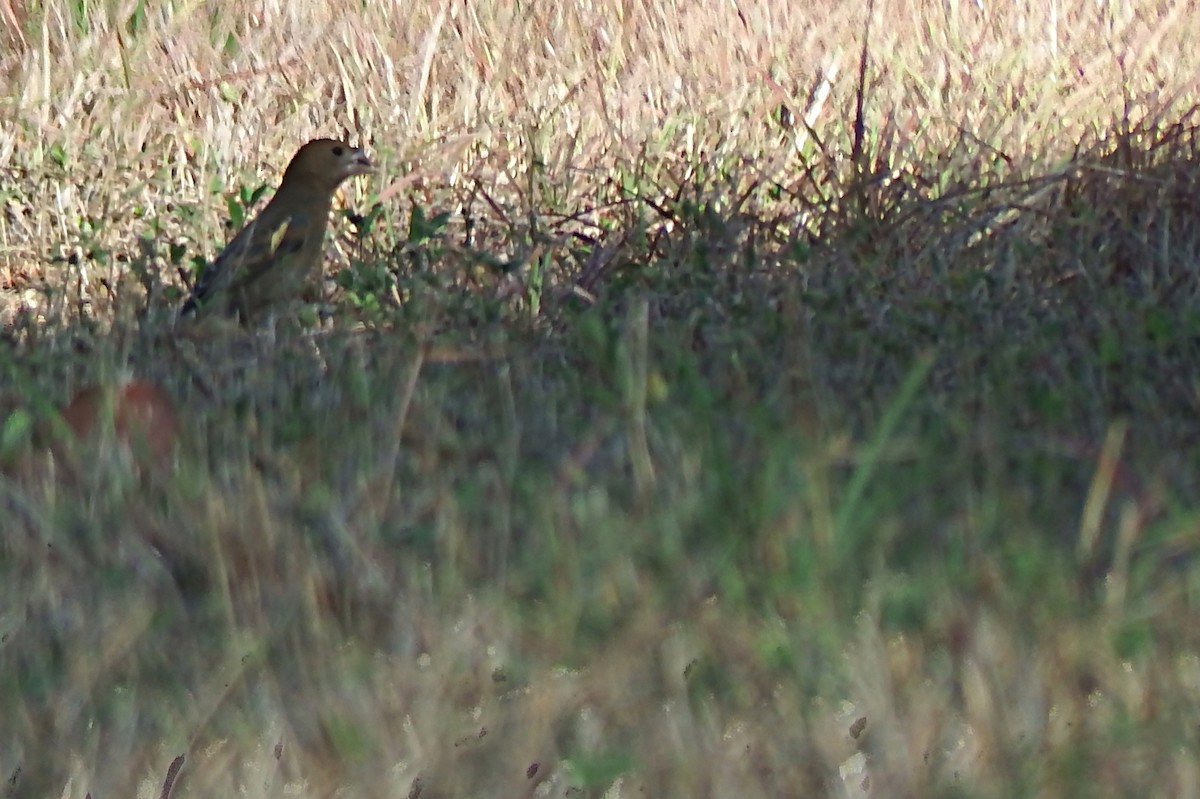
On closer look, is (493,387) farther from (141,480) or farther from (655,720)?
(655,720)

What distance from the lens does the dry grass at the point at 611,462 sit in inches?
85.0

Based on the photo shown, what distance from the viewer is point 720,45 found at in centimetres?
668

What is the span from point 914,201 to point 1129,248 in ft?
1.74

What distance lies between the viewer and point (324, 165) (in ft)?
16.8

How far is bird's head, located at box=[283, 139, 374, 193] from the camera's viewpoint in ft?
16.6

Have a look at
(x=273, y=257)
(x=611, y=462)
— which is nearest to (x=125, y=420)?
(x=611, y=462)

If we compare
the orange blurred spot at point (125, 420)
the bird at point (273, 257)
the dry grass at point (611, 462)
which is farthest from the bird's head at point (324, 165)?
the orange blurred spot at point (125, 420)

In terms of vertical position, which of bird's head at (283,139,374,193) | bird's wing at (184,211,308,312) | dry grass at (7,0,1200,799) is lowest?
dry grass at (7,0,1200,799)

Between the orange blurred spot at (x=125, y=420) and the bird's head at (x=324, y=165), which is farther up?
the bird's head at (x=324, y=165)

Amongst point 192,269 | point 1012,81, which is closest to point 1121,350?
point 192,269

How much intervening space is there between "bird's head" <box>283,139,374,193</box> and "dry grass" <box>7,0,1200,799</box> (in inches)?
7.8

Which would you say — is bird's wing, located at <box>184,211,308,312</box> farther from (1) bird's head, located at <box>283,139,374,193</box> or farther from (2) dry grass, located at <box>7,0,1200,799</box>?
(1) bird's head, located at <box>283,139,374,193</box>

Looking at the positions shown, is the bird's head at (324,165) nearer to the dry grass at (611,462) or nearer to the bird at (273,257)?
the bird at (273,257)

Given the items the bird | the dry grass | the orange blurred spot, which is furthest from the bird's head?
the orange blurred spot
